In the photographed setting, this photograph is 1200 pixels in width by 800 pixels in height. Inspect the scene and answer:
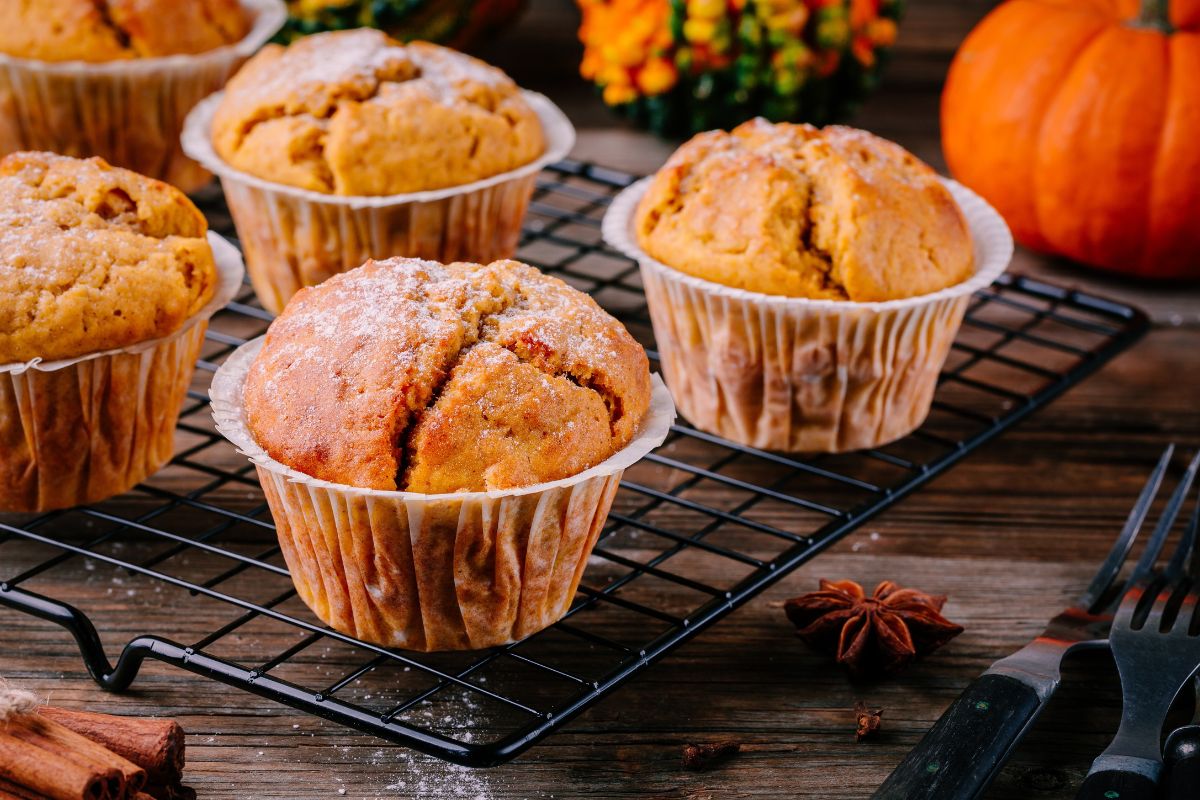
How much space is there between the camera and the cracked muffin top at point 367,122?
10.4ft

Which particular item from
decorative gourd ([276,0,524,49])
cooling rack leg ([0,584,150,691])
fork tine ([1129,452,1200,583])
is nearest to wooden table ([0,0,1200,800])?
cooling rack leg ([0,584,150,691])

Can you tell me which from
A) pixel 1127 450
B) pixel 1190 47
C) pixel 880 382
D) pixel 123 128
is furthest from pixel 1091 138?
pixel 123 128

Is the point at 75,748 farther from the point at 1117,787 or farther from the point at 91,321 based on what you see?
the point at 1117,787

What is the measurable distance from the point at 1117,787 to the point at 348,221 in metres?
2.13

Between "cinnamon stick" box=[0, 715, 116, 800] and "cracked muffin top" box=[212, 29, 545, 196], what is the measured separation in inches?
63.8

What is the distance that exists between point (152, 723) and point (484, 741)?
50 centimetres

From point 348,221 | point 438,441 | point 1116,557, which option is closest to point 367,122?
point 348,221

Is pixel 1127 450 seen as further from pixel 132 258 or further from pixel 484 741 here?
pixel 132 258

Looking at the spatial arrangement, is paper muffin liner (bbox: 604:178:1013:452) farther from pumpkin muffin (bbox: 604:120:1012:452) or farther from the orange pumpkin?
the orange pumpkin

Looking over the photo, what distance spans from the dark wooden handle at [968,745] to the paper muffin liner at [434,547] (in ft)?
2.11

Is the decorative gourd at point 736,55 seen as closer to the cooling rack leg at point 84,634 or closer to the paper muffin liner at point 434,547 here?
the paper muffin liner at point 434,547

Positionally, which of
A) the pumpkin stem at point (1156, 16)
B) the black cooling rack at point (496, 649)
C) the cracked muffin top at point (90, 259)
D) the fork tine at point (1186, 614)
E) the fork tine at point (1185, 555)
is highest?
the pumpkin stem at point (1156, 16)

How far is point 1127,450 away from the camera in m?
3.15

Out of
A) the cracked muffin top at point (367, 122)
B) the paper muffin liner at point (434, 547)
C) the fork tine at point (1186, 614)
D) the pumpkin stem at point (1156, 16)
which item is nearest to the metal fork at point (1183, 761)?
the fork tine at point (1186, 614)
